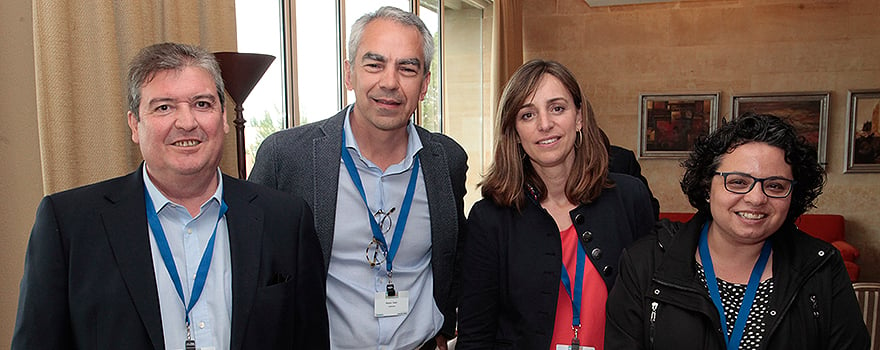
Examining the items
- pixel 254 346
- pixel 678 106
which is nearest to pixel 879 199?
pixel 678 106

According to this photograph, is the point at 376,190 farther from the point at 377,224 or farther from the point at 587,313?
the point at 587,313

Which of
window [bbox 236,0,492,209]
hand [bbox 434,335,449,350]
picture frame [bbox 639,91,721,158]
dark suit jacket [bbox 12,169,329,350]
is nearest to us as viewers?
dark suit jacket [bbox 12,169,329,350]

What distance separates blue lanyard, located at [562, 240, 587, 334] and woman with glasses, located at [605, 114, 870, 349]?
161mm

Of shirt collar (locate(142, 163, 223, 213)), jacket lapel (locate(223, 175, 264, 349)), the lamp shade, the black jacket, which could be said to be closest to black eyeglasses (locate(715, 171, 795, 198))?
the black jacket

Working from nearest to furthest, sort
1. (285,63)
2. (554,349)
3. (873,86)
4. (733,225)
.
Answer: (733,225) → (554,349) → (285,63) → (873,86)

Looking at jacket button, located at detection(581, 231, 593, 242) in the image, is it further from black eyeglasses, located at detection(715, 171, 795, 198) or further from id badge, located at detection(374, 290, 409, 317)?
id badge, located at detection(374, 290, 409, 317)

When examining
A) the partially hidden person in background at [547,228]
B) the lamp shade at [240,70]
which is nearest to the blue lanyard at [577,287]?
the partially hidden person in background at [547,228]

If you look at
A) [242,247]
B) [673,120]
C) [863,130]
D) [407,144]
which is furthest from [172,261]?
[863,130]

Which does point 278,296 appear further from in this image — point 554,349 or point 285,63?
point 285,63

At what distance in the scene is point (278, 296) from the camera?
1.55 meters

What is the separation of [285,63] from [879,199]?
7219 millimetres

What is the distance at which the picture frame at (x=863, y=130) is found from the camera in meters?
7.27

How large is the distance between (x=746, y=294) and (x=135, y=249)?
1.57 metres

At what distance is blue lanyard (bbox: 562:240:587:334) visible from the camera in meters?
1.91
